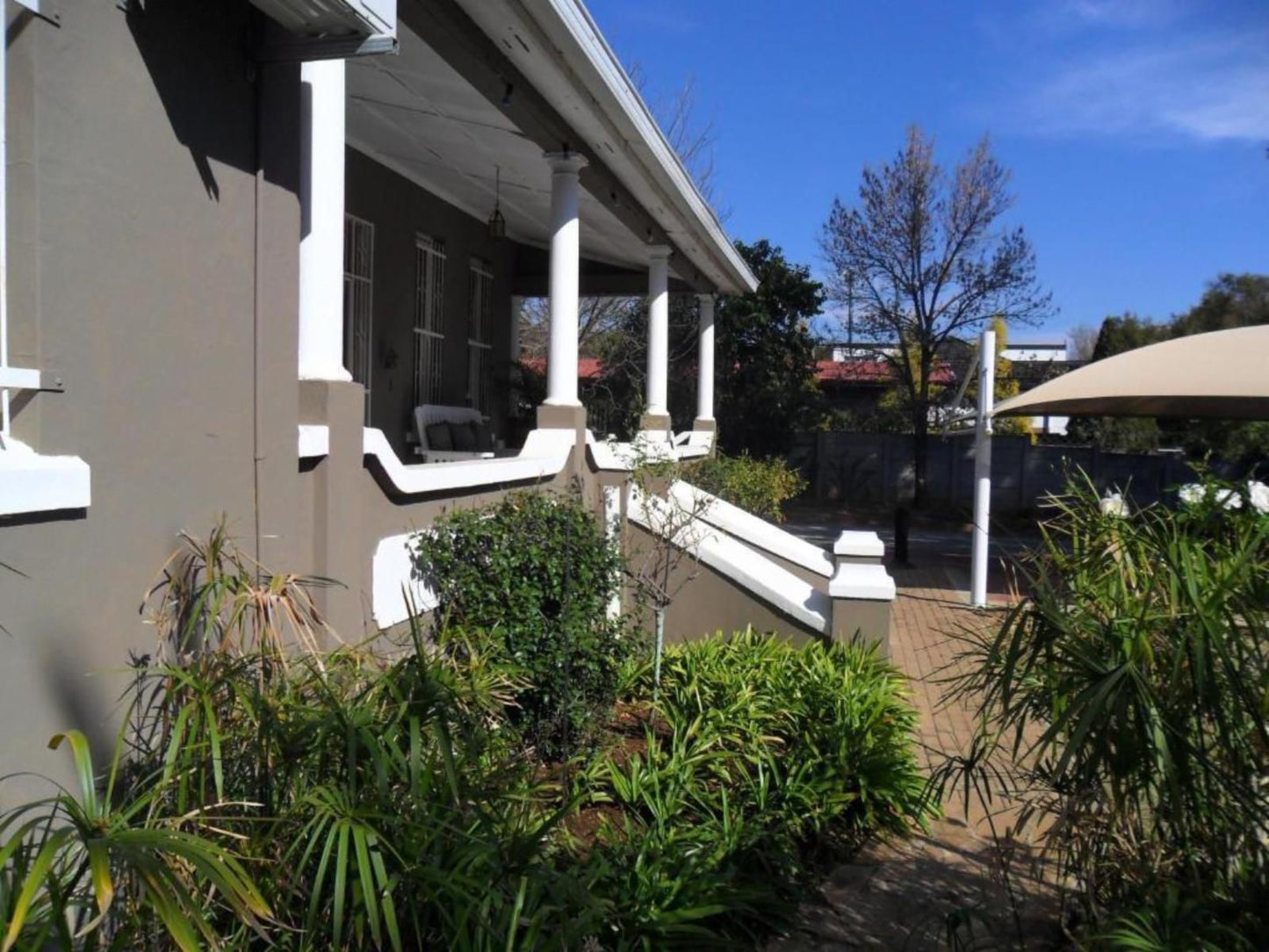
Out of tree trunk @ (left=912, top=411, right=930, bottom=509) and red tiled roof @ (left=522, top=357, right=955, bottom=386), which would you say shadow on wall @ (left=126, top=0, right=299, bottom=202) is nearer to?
tree trunk @ (left=912, top=411, right=930, bottom=509)

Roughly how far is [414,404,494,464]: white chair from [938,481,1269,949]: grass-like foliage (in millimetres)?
6262

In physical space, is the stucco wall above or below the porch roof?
below

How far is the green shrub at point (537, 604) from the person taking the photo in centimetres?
545

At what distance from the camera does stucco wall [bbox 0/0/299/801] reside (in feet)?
9.32

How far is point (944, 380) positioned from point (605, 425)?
13.2 meters

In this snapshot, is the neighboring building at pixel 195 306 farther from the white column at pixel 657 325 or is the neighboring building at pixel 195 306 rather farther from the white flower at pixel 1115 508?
the white column at pixel 657 325

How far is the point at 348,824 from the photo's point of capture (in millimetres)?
2631

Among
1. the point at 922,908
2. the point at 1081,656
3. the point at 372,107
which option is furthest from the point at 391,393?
the point at 1081,656

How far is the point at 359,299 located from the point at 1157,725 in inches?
308

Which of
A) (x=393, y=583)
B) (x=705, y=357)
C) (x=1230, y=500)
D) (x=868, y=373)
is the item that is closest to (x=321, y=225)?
(x=393, y=583)

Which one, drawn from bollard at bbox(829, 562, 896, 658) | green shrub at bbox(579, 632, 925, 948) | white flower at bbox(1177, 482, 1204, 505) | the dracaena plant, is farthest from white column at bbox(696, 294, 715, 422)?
the dracaena plant

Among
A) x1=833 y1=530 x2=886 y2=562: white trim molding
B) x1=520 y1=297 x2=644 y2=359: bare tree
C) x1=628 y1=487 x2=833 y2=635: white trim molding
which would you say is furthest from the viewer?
x1=520 y1=297 x2=644 y2=359: bare tree

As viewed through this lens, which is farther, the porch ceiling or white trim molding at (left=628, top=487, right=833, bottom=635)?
white trim molding at (left=628, top=487, right=833, bottom=635)

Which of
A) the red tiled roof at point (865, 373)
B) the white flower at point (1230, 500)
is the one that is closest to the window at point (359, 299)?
the white flower at point (1230, 500)
